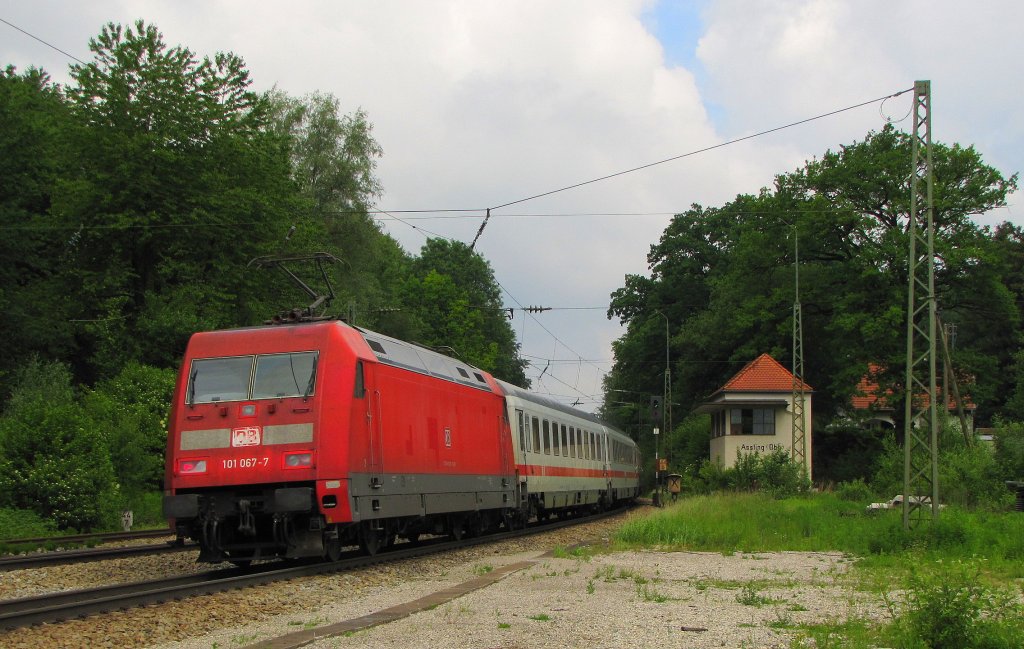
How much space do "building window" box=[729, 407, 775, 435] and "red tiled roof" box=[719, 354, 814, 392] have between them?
106 centimetres

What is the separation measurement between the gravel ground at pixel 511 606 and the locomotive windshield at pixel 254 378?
2486mm

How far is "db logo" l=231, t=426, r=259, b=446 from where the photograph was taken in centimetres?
1376

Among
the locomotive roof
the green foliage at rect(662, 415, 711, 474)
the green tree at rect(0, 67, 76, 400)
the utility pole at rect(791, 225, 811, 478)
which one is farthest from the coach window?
the green foliage at rect(662, 415, 711, 474)

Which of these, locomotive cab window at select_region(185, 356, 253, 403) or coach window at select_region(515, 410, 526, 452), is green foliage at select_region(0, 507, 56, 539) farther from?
coach window at select_region(515, 410, 526, 452)

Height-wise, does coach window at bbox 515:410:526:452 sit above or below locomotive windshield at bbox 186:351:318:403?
below

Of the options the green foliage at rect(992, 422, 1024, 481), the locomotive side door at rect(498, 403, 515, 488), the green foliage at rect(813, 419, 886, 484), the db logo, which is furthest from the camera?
the green foliage at rect(813, 419, 886, 484)

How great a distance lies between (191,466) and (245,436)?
0.82m

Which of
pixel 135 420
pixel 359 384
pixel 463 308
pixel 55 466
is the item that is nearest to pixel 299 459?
pixel 359 384

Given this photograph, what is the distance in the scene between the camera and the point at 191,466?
13.9 metres

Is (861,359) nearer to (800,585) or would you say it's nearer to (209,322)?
(209,322)

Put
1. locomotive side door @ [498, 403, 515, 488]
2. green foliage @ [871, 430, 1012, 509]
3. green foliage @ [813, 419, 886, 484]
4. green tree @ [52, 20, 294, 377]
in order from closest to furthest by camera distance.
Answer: locomotive side door @ [498, 403, 515, 488], green foliage @ [871, 430, 1012, 509], green tree @ [52, 20, 294, 377], green foliage @ [813, 419, 886, 484]

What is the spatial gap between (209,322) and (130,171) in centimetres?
530

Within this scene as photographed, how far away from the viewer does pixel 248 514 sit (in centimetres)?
1354

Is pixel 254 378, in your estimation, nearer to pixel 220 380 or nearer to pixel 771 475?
pixel 220 380
